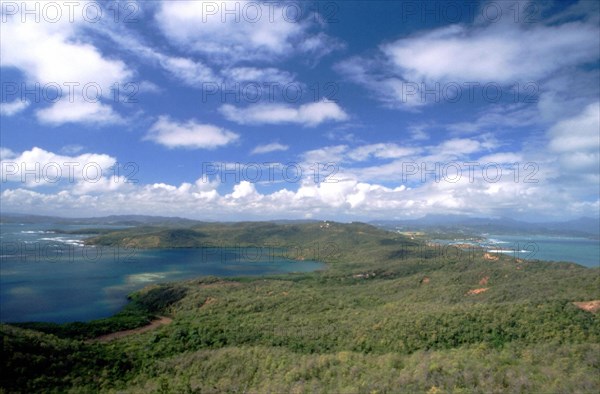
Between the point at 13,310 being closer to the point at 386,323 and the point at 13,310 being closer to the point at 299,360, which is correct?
the point at 299,360

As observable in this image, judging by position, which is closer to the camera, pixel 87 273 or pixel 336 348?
pixel 336 348

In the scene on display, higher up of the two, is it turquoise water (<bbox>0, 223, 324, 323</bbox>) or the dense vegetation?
the dense vegetation

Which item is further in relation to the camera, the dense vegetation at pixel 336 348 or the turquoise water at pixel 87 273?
the turquoise water at pixel 87 273

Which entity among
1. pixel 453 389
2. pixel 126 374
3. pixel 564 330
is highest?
pixel 453 389

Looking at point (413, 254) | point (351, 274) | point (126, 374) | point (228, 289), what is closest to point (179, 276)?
point (228, 289)

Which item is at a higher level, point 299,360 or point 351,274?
point 299,360

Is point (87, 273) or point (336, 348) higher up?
point (336, 348)

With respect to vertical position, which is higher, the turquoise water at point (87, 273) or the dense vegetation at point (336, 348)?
the dense vegetation at point (336, 348)

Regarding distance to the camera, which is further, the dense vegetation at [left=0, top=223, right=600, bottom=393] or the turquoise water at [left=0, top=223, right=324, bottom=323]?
the turquoise water at [left=0, top=223, right=324, bottom=323]
